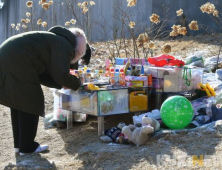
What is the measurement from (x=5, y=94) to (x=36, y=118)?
16.1 inches

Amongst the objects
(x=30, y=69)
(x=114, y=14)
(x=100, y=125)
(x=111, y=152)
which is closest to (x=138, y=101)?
(x=100, y=125)

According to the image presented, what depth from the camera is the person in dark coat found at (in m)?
3.91

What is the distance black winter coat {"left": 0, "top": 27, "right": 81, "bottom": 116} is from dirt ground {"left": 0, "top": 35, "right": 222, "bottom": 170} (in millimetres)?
554

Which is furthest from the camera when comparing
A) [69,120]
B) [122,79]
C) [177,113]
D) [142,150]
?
[69,120]

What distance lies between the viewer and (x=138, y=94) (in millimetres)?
4855

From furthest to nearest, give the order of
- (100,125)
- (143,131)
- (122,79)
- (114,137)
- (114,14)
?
(114,14) < (122,79) < (100,125) < (114,137) < (143,131)

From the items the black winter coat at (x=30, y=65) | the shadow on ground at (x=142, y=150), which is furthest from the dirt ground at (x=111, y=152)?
the black winter coat at (x=30, y=65)

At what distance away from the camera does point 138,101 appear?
15.9 feet

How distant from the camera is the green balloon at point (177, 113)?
4254mm

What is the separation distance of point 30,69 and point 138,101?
4.95ft

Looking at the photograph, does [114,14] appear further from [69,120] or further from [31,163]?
[31,163]

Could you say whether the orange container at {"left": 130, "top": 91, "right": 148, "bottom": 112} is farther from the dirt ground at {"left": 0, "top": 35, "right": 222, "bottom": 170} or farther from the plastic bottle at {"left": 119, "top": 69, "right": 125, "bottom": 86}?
the dirt ground at {"left": 0, "top": 35, "right": 222, "bottom": 170}

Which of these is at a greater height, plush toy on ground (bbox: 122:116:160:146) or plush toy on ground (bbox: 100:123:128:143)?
plush toy on ground (bbox: 122:116:160:146)

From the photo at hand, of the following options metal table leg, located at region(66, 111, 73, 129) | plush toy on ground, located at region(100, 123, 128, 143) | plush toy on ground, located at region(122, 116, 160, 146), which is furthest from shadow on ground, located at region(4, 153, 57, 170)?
metal table leg, located at region(66, 111, 73, 129)
